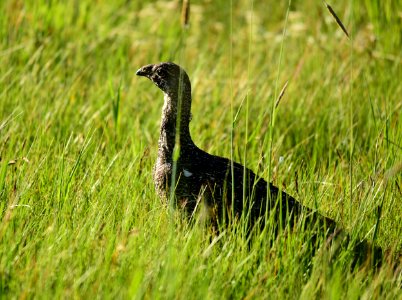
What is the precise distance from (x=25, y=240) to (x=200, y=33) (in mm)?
5168

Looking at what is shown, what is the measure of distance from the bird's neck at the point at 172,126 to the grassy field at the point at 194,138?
0.65 ft

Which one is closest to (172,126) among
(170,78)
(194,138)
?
(170,78)

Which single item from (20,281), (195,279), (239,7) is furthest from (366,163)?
(239,7)

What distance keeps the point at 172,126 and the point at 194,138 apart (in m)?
0.89

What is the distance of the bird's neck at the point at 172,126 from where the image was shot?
186 inches

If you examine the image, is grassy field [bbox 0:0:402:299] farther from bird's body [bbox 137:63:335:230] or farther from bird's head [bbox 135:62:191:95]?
bird's head [bbox 135:62:191:95]

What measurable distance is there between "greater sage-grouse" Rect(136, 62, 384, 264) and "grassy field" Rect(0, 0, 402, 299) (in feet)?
0.43

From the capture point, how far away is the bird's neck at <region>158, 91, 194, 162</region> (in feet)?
15.5

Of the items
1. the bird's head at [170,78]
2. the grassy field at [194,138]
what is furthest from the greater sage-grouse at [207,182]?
the grassy field at [194,138]

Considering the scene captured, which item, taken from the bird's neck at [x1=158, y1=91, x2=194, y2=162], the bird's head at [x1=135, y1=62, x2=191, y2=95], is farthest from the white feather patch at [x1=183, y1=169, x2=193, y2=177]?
the bird's head at [x1=135, y1=62, x2=191, y2=95]

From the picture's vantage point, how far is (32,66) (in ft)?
21.5

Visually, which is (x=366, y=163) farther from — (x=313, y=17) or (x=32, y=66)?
(x=313, y=17)

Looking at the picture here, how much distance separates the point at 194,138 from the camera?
223 inches

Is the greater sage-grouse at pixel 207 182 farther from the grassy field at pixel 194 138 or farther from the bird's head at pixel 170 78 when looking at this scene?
the grassy field at pixel 194 138
